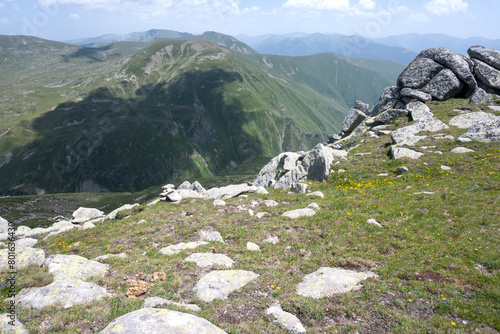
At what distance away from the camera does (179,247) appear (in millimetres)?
17500

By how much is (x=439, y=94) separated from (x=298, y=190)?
134 feet

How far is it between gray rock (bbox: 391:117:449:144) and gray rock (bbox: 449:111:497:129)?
218 centimetres

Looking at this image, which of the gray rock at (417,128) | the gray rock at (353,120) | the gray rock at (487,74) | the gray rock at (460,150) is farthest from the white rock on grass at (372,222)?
the gray rock at (487,74)

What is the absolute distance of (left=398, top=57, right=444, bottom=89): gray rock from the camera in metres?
49.5

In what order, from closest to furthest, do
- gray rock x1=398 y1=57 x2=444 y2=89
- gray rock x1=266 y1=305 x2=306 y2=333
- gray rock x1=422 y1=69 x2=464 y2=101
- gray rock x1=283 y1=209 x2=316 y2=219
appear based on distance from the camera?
1. gray rock x1=266 y1=305 x2=306 y2=333
2. gray rock x1=283 y1=209 x2=316 y2=219
3. gray rock x1=422 y1=69 x2=464 y2=101
4. gray rock x1=398 y1=57 x2=444 y2=89

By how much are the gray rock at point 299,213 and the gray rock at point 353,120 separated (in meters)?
43.8

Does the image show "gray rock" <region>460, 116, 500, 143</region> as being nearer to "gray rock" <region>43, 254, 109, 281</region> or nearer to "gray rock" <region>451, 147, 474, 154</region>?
"gray rock" <region>451, 147, 474, 154</region>

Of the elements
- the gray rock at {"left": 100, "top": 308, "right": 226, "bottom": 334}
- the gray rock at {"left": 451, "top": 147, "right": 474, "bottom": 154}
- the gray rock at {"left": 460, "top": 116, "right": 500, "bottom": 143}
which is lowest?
the gray rock at {"left": 451, "top": 147, "right": 474, "bottom": 154}

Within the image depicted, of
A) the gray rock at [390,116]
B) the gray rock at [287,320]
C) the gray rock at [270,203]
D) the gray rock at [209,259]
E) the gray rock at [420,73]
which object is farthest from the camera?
the gray rock at [420,73]

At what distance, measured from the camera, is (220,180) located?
7549 inches

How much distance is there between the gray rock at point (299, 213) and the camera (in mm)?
22281

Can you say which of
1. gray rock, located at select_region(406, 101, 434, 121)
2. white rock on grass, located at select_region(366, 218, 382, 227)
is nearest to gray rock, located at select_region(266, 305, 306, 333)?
white rock on grass, located at select_region(366, 218, 382, 227)

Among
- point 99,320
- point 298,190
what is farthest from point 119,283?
point 298,190

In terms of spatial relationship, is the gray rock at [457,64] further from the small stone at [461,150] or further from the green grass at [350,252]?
the small stone at [461,150]
